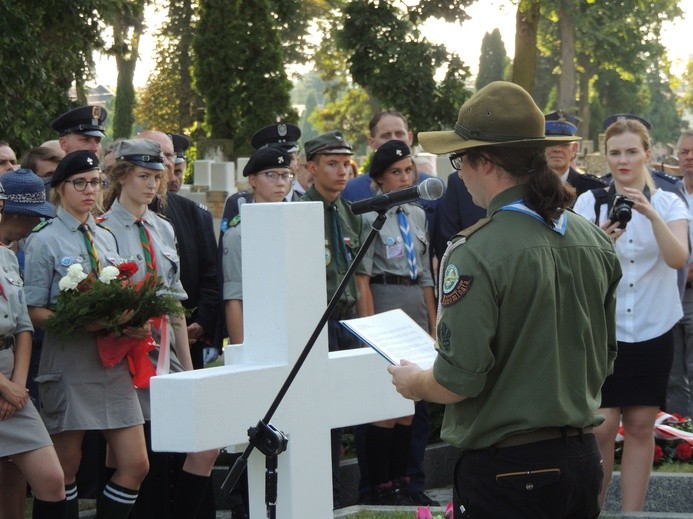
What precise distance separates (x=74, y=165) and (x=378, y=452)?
2.53 metres

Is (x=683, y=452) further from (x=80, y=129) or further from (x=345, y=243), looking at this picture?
(x=80, y=129)

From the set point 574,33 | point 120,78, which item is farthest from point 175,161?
point 120,78

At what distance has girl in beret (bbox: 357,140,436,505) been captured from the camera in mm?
7164

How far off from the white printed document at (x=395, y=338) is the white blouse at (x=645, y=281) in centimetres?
247

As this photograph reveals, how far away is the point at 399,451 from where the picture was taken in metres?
7.25

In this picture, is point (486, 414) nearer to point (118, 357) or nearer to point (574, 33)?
point (118, 357)

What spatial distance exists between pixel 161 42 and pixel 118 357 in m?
41.5

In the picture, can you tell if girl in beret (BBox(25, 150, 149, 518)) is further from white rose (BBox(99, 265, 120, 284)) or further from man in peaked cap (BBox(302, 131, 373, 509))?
man in peaked cap (BBox(302, 131, 373, 509))

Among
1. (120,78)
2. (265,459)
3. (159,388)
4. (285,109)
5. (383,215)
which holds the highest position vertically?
(120,78)

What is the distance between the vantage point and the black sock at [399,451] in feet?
23.8

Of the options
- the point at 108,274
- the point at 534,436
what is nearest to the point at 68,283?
the point at 108,274

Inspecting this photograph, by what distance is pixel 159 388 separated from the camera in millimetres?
4047

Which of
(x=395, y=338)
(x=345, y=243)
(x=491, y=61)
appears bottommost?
(x=395, y=338)

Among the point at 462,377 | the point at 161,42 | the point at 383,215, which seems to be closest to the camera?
the point at 462,377
